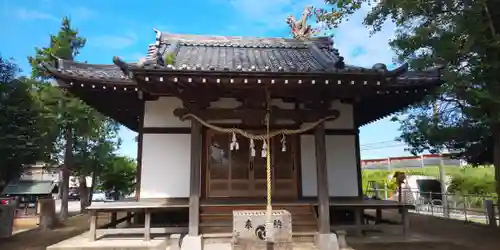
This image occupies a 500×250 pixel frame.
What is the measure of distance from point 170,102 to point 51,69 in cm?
250

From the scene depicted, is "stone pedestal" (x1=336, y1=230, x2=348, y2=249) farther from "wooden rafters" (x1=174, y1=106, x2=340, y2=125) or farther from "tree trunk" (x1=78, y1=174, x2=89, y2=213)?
"tree trunk" (x1=78, y1=174, x2=89, y2=213)

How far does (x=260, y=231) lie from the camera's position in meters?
5.35

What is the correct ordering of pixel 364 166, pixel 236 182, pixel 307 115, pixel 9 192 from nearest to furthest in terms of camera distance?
pixel 307 115
pixel 236 182
pixel 9 192
pixel 364 166

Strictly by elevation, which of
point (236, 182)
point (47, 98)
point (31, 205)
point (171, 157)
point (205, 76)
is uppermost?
point (47, 98)

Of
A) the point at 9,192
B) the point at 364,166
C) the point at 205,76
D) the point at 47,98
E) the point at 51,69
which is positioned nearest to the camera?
the point at 205,76

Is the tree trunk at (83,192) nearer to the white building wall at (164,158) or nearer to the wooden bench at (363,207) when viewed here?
the white building wall at (164,158)

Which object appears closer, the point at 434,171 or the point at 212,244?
the point at 212,244

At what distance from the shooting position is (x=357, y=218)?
7082 millimetres

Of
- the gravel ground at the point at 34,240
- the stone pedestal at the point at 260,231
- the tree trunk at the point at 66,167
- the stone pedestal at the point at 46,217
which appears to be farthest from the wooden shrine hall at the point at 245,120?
the tree trunk at the point at 66,167

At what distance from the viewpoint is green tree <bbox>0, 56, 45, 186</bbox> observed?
9969 mm

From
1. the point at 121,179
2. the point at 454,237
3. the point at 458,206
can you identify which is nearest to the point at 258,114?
the point at 454,237

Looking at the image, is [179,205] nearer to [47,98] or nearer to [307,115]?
[307,115]

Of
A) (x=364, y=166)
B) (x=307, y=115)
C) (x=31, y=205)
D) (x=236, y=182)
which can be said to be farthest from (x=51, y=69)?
(x=364, y=166)

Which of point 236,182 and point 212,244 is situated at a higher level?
point 236,182
